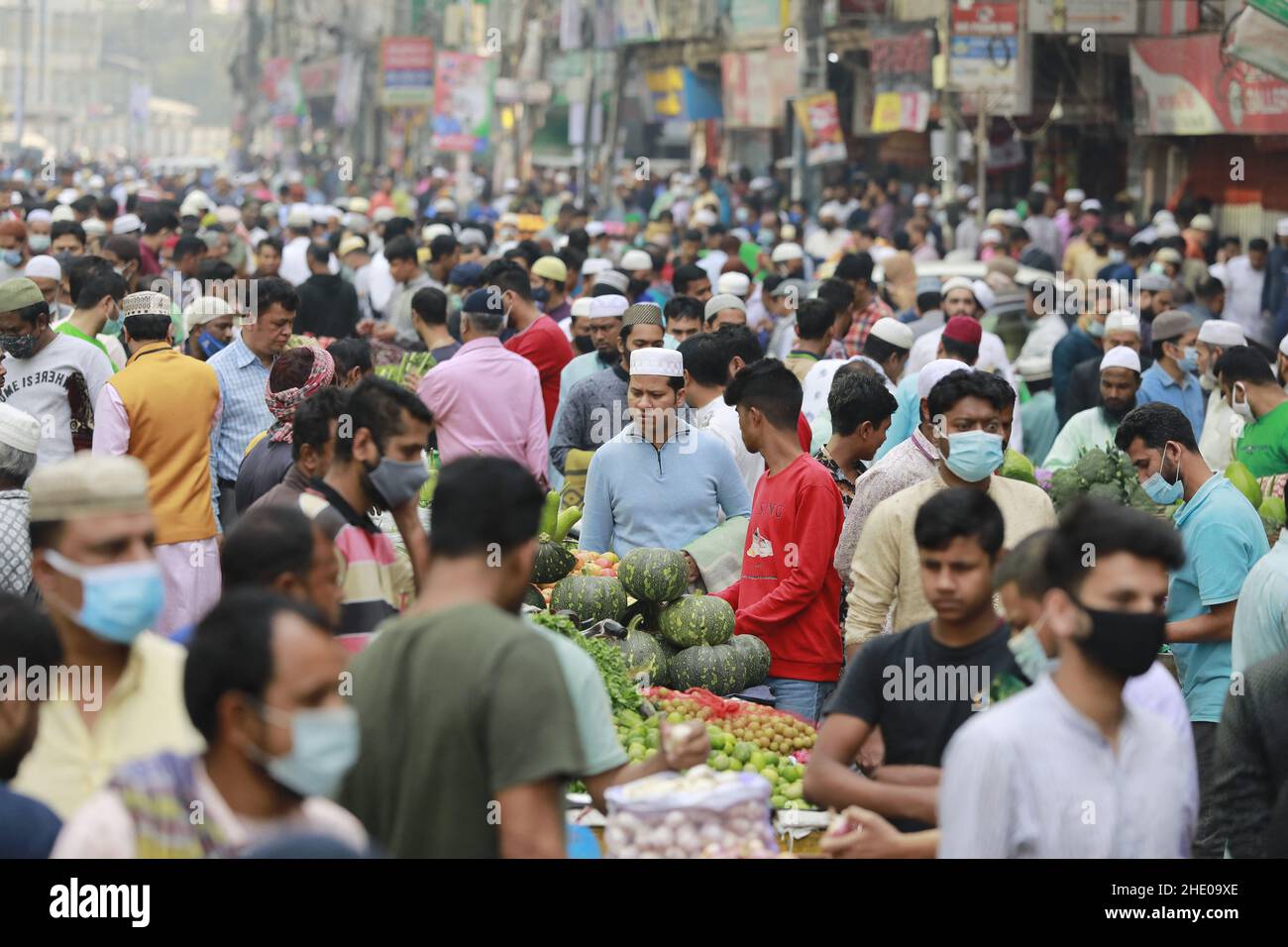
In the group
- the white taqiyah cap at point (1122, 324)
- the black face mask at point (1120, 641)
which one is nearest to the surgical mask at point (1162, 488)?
the black face mask at point (1120, 641)

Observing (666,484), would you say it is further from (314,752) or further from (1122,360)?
(314,752)

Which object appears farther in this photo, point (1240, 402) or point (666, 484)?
point (1240, 402)

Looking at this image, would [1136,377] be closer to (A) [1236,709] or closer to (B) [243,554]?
(A) [1236,709]

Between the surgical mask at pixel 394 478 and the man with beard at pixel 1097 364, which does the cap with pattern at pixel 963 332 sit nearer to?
the man with beard at pixel 1097 364

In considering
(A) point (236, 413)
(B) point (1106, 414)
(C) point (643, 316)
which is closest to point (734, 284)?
(C) point (643, 316)

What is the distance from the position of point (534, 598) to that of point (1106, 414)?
3.53m

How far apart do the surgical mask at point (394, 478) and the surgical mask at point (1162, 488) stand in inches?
120

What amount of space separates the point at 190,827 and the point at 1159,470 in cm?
461

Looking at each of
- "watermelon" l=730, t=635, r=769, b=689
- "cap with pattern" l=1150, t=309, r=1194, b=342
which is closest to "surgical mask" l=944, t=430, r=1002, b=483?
"watermelon" l=730, t=635, r=769, b=689

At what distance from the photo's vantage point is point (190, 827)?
340 cm

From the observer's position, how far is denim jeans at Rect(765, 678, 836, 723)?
7.20m

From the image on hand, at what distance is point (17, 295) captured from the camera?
27.0 ft

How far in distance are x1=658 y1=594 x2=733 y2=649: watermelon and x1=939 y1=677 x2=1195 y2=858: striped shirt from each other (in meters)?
3.59

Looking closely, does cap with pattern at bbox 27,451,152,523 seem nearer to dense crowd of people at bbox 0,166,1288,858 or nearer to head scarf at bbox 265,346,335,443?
dense crowd of people at bbox 0,166,1288,858
